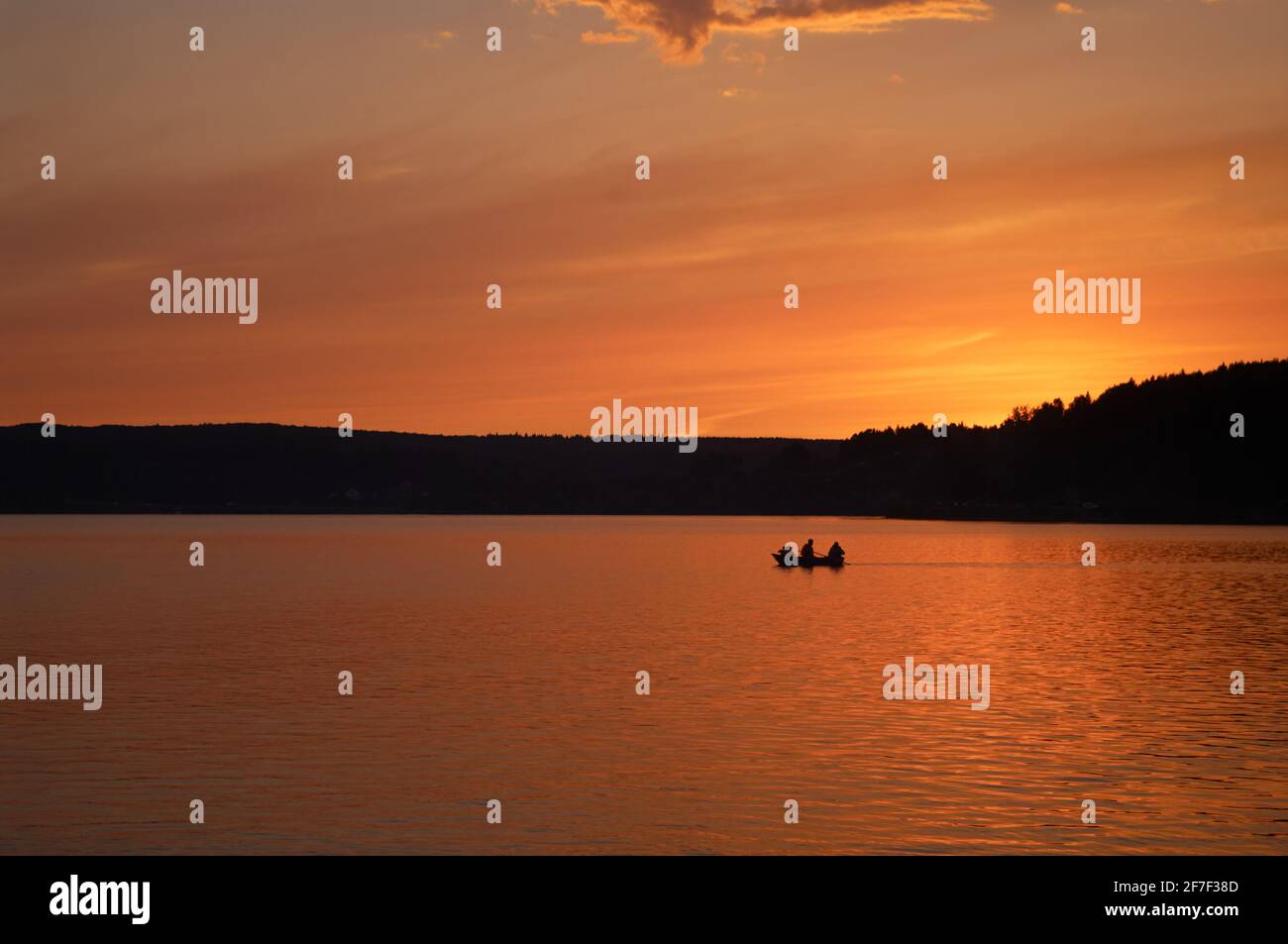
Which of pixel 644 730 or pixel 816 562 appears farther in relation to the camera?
pixel 816 562

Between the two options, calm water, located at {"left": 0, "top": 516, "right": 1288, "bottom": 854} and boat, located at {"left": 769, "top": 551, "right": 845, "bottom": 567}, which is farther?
boat, located at {"left": 769, "top": 551, "right": 845, "bottom": 567}

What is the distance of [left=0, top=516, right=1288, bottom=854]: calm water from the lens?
2617 cm

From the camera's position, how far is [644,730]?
123 feet

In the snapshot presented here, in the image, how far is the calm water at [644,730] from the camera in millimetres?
26172

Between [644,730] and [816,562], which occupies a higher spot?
[816,562]

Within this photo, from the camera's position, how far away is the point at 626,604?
283 ft

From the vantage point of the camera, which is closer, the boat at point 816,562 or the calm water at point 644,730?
the calm water at point 644,730

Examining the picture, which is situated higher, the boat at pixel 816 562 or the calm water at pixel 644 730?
the boat at pixel 816 562
